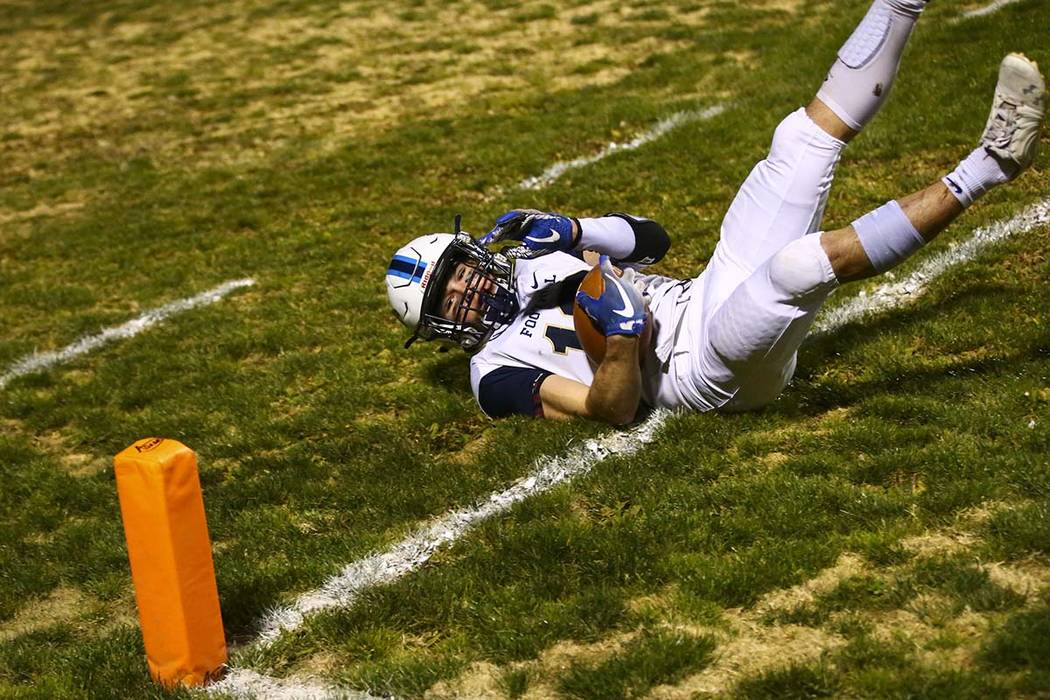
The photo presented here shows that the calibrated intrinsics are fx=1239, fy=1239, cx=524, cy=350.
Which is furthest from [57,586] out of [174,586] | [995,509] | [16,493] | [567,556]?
[995,509]

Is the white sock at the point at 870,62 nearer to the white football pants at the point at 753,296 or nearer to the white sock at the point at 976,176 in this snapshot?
the white football pants at the point at 753,296

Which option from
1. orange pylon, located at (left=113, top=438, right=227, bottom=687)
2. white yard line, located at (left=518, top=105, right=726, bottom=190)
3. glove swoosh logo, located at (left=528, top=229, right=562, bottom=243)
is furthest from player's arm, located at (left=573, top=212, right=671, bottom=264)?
orange pylon, located at (left=113, top=438, right=227, bottom=687)

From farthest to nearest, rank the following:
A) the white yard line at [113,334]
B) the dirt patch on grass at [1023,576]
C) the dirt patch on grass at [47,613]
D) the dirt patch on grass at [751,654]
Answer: the white yard line at [113,334], the dirt patch on grass at [47,613], the dirt patch on grass at [1023,576], the dirt patch on grass at [751,654]

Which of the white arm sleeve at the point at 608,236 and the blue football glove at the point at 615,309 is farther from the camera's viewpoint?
the white arm sleeve at the point at 608,236

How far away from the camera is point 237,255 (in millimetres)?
8953

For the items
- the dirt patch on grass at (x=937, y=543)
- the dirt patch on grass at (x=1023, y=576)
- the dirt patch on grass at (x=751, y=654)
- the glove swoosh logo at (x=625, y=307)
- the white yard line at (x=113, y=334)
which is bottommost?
the white yard line at (x=113, y=334)

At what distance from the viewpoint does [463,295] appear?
5.91 metres

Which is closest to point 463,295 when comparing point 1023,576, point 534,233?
point 534,233

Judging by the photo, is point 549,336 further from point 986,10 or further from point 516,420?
point 986,10

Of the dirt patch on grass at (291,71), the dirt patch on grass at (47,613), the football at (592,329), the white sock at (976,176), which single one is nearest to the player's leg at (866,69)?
the white sock at (976,176)

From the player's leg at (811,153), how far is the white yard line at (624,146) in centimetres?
375

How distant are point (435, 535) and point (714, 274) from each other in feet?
5.49

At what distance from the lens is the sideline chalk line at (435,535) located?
407cm

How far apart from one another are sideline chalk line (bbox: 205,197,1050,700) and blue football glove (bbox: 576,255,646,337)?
50cm
